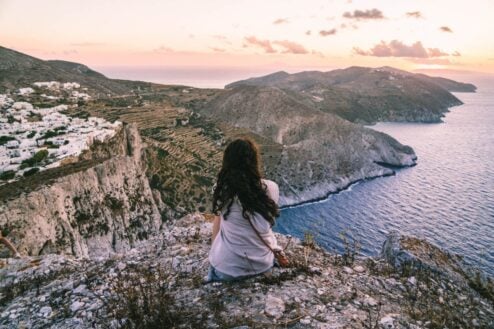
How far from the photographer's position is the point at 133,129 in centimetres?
6881

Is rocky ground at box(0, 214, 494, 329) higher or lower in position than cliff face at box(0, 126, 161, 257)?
higher

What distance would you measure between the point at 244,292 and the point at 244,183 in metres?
2.23

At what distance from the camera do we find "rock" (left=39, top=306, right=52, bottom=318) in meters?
7.06

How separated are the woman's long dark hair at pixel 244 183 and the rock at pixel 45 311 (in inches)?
164

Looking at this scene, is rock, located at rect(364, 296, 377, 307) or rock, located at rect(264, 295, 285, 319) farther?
rock, located at rect(364, 296, 377, 307)

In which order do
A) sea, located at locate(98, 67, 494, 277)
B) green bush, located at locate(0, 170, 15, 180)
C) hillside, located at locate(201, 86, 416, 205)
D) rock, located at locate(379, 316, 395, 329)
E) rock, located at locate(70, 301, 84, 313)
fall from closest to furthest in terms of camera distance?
1. rock, located at locate(379, 316, 395, 329)
2. rock, located at locate(70, 301, 84, 313)
3. green bush, located at locate(0, 170, 15, 180)
4. sea, located at locate(98, 67, 494, 277)
5. hillside, located at locate(201, 86, 416, 205)

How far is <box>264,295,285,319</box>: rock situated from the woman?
3.00 feet

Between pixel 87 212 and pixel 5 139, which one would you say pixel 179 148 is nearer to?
pixel 5 139

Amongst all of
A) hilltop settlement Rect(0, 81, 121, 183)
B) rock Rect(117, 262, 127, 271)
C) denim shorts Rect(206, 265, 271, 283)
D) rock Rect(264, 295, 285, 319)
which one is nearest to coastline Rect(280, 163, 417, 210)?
hilltop settlement Rect(0, 81, 121, 183)

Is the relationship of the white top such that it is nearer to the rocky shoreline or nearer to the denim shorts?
the denim shorts

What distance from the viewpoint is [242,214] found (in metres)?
6.96

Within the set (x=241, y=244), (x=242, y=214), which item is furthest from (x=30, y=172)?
(x=242, y=214)

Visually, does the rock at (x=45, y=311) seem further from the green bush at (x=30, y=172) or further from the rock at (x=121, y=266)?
the green bush at (x=30, y=172)

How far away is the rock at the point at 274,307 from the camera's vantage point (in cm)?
608
